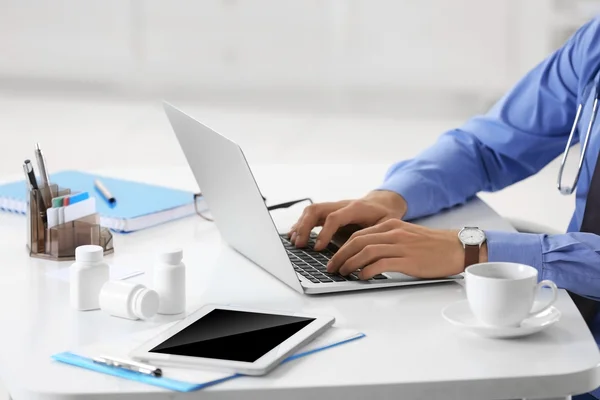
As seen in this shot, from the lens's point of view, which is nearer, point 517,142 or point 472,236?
point 472,236

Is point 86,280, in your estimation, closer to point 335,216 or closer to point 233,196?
point 233,196

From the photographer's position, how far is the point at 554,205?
96.7 inches

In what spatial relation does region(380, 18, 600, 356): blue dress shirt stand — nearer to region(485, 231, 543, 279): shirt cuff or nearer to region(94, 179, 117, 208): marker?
region(485, 231, 543, 279): shirt cuff

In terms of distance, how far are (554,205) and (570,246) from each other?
1125 millimetres

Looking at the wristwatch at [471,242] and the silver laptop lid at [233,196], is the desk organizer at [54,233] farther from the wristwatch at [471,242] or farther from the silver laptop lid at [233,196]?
the wristwatch at [471,242]

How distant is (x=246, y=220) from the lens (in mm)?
1377

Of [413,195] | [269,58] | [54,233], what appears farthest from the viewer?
[269,58]

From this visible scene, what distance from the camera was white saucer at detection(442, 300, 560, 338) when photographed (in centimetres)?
111

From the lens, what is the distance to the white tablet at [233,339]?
103 centimetres

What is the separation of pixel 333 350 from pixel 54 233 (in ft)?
1.91

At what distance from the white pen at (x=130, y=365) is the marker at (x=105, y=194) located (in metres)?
0.72

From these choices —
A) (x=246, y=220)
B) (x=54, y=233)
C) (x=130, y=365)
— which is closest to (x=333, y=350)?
(x=130, y=365)

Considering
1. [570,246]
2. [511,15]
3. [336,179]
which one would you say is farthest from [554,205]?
[511,15]

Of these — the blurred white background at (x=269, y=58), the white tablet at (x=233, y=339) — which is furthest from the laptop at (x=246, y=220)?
the blurred white background at (x=269, y=58)
